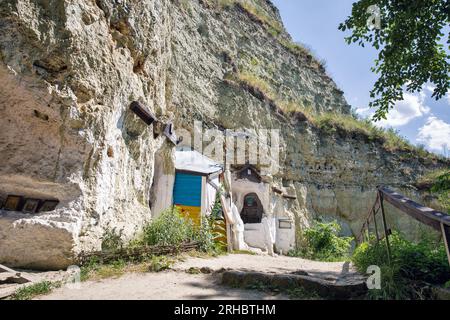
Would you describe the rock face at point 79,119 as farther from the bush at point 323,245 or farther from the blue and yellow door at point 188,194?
the bush at point 323,245

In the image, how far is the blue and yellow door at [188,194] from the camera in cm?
1149

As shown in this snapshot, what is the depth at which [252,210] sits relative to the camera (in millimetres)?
16156

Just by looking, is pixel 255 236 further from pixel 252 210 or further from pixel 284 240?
pixel 284 240

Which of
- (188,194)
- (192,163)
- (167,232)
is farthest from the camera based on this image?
(192,163)

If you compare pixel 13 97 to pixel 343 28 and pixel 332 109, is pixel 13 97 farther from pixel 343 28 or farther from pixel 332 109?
pixel 332 109

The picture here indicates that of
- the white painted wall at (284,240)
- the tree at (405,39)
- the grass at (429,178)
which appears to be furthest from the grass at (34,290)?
the grass at (429,178)

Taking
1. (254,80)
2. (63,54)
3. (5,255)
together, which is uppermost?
(254,80)

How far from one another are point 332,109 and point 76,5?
2405cm

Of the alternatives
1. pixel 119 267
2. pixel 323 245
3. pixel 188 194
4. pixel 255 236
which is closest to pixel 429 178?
pixel 323 245

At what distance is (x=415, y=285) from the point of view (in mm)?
3564

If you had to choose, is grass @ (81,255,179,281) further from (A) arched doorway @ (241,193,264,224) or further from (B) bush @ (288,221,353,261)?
(A) arched doorway @ (241,193,264,224)

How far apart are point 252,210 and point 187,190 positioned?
5583mm

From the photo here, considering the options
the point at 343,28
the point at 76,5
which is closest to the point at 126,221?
the point at 76,5

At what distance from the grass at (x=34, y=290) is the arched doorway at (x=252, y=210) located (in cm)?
1249
